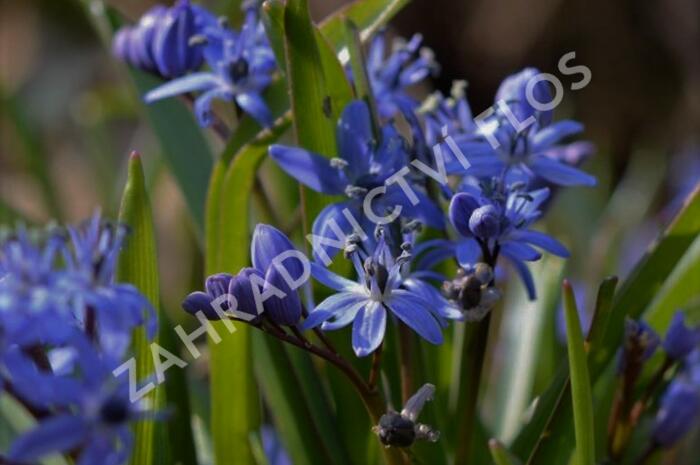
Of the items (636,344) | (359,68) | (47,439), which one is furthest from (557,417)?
(47,439)

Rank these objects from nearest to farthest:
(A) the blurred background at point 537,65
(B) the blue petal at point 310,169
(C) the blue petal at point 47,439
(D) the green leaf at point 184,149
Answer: (C) the blue petal at point 47,439 → (B) the blue petal at point 310,169 → (D) the green leaf at point 184,149 → (A) the blurred background at point 537,65

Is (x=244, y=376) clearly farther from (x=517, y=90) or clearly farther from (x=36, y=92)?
(x=36, y=92)

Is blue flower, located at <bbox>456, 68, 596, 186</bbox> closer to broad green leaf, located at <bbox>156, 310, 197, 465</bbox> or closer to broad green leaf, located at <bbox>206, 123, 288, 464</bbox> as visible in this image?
broad green leaf, located at <bbox>206, 123, 288, 464</bbox>

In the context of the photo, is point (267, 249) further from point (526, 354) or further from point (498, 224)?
point (526, 354)

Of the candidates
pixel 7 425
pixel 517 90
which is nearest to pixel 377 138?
pixel 517 90

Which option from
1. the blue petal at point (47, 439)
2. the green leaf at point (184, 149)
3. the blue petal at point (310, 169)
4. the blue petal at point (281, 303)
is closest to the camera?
the blue petal at point (47, 439)

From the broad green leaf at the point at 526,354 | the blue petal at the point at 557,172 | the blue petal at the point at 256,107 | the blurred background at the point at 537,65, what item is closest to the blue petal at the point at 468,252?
the blue petal at the point at 557,172

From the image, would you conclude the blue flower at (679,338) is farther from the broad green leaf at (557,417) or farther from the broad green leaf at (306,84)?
the broad green leaf at (306,84)
